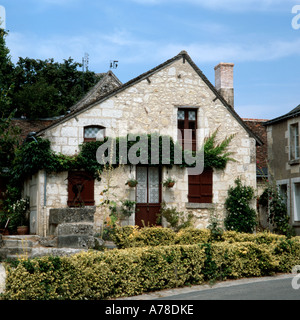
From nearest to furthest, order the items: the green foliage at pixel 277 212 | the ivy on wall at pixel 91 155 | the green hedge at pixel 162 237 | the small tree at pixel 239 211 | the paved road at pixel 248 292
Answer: the paved road at pixel 248 292 → the green hedge at pixel 162 237 → the ivy on wall at pixel 91 155 → the small tree at pixel 239 211 → the green foliage at pixel 277 212

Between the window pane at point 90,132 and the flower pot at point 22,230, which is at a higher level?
the window pane at point 90,132

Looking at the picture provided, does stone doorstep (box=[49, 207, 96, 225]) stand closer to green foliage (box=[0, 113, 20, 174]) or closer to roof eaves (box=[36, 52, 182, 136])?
roof eaves (box=[36, 52, 182, 136])

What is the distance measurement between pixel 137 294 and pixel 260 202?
1172 cm

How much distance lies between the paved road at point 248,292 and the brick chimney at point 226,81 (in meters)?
10.9

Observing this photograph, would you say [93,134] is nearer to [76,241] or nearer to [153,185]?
[153,185]

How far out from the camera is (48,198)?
1554 centimetres

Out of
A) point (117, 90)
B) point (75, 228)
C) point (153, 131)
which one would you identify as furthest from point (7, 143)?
point (75, 228)

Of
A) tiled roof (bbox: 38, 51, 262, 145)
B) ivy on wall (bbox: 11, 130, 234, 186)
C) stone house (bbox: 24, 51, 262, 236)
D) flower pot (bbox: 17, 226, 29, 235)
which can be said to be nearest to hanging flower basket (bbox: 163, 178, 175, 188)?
stone house (bbox: 24, 51, 262, 236)

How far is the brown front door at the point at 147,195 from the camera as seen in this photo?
643 inches

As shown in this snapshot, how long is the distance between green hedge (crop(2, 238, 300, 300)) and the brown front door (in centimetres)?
591

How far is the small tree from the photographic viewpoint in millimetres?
16531

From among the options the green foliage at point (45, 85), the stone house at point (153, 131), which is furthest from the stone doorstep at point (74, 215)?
the green foliage at point (45, 85)

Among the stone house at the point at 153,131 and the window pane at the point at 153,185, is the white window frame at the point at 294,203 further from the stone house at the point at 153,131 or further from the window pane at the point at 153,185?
the window pane at the point at 153,185
